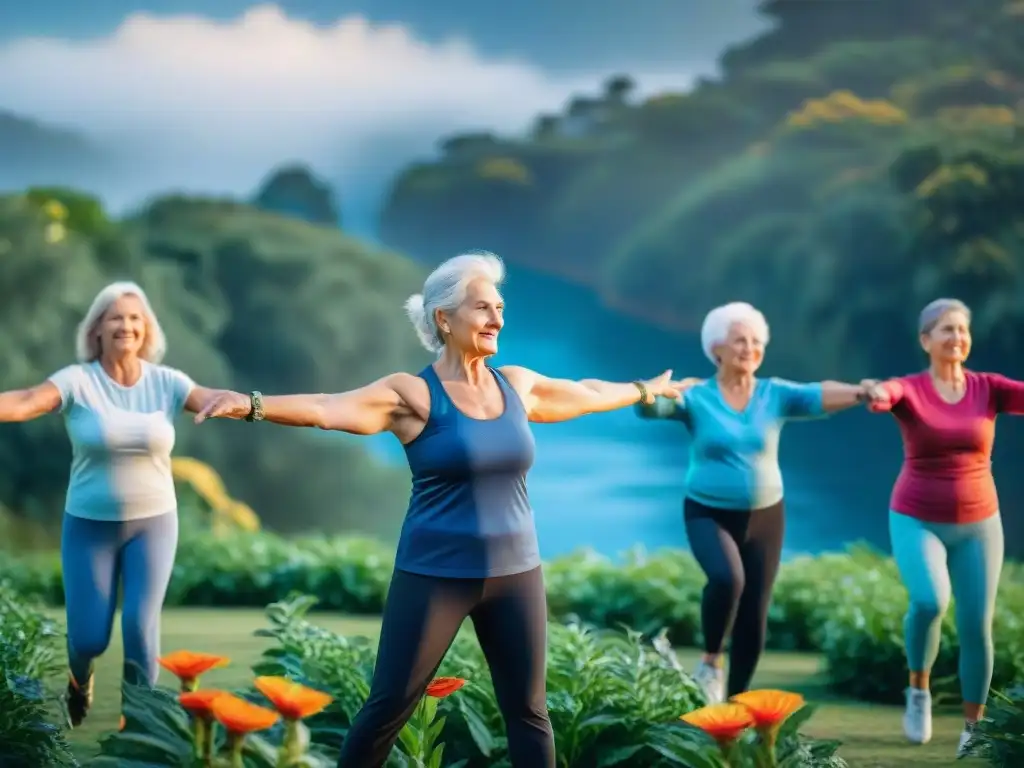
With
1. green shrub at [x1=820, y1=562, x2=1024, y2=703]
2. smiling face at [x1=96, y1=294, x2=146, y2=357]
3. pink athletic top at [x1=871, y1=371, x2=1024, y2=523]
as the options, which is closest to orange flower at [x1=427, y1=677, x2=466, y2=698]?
smiling face at [x1=96, y1=294, x2=146, y2=357]

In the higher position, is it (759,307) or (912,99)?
(912,99)

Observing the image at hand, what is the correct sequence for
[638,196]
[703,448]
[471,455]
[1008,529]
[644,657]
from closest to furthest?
[471,455], [644,657], [703,448], [1008,529], [638,196]

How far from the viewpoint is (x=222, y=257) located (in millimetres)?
11977

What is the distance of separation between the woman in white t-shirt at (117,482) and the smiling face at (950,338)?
2805 mm

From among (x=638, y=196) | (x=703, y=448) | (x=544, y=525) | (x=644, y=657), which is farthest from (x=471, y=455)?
(x=638, y=196)

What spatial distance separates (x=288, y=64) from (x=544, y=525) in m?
4.48

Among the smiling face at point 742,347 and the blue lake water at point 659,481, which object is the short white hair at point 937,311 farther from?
the blue lake water at point 659,481

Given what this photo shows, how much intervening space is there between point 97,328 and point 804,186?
7675 mm

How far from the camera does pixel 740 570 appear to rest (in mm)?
5098

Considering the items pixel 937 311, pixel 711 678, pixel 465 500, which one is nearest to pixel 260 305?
pixel 711 678

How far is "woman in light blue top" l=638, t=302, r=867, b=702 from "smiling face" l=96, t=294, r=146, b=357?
6.48 feet

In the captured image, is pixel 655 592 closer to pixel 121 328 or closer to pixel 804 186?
pixel 121 328

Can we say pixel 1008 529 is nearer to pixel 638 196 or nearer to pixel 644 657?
pixel 638 196

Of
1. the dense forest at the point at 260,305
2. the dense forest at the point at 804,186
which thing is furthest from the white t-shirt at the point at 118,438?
the dense forest at the point at 804,186
